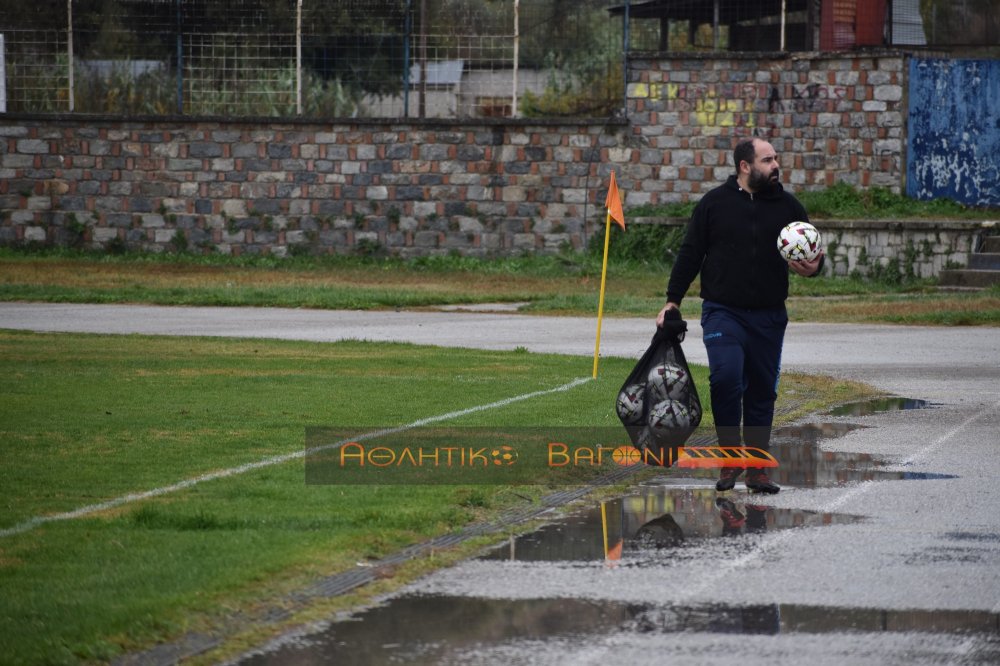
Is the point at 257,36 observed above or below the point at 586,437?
above

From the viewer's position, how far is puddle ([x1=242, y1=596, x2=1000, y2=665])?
19.4 ft

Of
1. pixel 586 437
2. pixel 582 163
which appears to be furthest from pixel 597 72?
pixel 586 437

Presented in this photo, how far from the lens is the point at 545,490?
9508mm

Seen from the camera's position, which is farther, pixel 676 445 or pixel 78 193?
pixel 78 193

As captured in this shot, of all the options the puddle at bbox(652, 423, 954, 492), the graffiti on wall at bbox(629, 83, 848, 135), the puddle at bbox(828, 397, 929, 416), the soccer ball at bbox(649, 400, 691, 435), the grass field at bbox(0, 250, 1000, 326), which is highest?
the graffiti on wall at bbox(629, 83, 848, 135)

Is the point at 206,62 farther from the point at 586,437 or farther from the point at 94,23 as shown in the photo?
the point at 586,437

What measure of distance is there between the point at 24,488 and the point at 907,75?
24378 mm

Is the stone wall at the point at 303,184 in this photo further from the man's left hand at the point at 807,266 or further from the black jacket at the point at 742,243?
the man's left hand at the point at 807,266

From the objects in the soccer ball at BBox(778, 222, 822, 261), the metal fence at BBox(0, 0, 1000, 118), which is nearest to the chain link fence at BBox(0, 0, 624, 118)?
the metal fence at BBox(0, 0, 1000, 118)

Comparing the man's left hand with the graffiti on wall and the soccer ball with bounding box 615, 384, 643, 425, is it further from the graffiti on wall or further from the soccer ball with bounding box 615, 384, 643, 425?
the graffiti on wall

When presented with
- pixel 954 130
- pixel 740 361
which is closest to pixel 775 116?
pixel 954 130

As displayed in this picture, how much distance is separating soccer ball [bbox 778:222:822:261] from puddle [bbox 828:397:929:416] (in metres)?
4.38

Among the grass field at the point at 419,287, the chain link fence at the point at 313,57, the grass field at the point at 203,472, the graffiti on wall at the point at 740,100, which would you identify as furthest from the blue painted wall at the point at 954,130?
the grass field at the point at 203,472

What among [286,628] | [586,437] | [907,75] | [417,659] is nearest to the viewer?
[417,659]
